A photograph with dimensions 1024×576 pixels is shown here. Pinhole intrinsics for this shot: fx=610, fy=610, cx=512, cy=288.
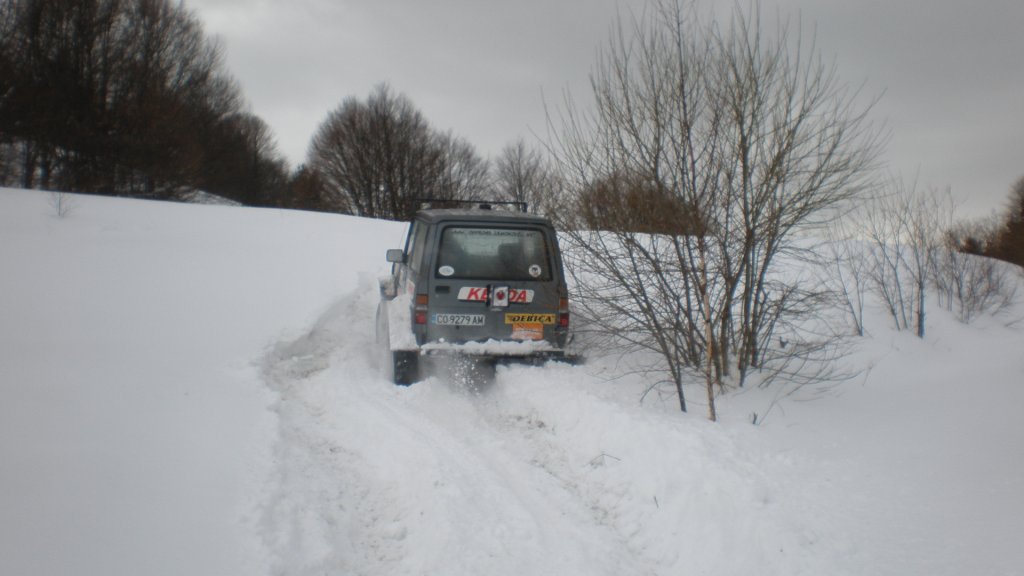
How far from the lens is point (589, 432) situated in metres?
5.23

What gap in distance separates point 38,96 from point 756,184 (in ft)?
97.9

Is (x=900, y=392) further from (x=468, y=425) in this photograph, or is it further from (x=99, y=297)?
(x=99, y=297)

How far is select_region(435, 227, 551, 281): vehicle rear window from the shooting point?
6438 mm

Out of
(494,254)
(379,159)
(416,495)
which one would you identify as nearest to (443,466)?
(416,495)

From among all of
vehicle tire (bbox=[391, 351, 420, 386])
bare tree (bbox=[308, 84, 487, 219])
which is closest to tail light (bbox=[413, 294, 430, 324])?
vehicle tire (bbox=[391, 351, 420, 386])

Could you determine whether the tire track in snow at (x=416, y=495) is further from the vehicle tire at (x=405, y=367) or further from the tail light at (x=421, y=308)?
the tail light at (x=421, y=308)

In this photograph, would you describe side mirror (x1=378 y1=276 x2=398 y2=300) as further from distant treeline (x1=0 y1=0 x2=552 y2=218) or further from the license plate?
distant treeline (x1=0 y1=0 x2=552 y2=218)

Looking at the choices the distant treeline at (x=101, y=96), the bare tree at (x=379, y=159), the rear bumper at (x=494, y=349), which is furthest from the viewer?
the bare tree at (x=379, y=159)

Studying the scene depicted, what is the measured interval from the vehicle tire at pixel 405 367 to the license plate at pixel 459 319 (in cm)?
46

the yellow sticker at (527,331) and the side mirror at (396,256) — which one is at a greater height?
the side mirror at (396,256)

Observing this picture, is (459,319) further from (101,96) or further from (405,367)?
(101,96)

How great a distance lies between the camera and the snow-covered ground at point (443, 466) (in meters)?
3.46

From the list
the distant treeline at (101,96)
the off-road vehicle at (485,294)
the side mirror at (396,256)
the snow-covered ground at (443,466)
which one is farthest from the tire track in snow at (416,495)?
the distant treeline at (101,96)

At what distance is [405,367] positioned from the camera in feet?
21.3
